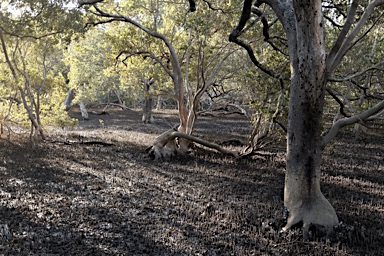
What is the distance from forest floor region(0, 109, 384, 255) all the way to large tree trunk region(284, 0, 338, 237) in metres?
0.34

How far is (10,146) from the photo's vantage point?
39.7 feet

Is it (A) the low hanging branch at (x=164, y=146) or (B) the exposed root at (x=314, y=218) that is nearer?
(B) the exposed root at (x=314, y=218)

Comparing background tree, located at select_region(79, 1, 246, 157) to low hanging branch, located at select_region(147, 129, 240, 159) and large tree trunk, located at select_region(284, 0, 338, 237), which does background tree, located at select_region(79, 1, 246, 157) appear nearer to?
low hanging branch, located at select_region(147, 129, 240, 159)

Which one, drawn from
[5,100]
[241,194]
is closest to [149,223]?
[241,194]

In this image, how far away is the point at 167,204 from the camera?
6.63 meters

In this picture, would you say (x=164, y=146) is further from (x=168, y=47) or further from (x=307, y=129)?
(x=307, y=129)

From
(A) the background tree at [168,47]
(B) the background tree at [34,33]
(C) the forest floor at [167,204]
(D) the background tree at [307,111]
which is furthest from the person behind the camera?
(A) the background tree at [168,47]

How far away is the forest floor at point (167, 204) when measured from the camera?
481 centimetres

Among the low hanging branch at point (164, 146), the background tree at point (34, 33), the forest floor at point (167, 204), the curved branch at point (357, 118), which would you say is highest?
the background tree at point (34, 33)

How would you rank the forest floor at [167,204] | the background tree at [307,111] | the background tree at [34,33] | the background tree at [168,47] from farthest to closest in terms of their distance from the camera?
the background tree at [168,47]
the background tree at [34,33]
the background tree at [307,111]
the forest floor at [167,204]

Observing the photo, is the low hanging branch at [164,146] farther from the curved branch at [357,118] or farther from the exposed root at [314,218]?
the exposed root at [314,218]

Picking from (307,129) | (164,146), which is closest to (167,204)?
(307,129)

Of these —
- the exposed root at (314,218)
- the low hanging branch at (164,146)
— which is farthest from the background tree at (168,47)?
the exposed root at (314,218)

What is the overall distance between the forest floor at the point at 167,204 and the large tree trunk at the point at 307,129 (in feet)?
1.12
